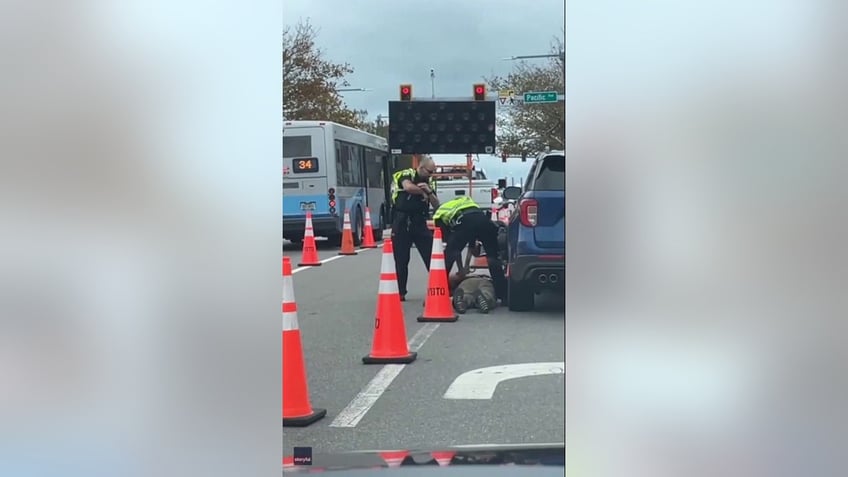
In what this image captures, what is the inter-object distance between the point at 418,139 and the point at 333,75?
0.78 ft

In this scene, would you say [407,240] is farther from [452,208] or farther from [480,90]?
[480,90]

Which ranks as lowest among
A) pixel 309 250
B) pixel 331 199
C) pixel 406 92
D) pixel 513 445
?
pixel 513 445

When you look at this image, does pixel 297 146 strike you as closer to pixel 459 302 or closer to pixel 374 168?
pixel 374 168

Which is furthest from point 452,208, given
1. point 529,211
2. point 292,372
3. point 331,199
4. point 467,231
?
point 292,372

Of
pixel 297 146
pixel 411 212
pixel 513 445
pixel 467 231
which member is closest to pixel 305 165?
pixel 297 146

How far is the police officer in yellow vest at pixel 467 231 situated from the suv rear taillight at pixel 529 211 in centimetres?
8

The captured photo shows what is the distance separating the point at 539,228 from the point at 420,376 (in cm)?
43

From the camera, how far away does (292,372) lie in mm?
1576

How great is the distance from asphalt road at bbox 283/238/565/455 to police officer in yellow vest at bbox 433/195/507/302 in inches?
3.0

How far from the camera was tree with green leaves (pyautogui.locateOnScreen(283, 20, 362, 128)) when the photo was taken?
5.07 feet

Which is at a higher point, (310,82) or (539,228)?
(310,82)

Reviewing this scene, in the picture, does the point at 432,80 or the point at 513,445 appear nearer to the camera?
the point at 432,80
